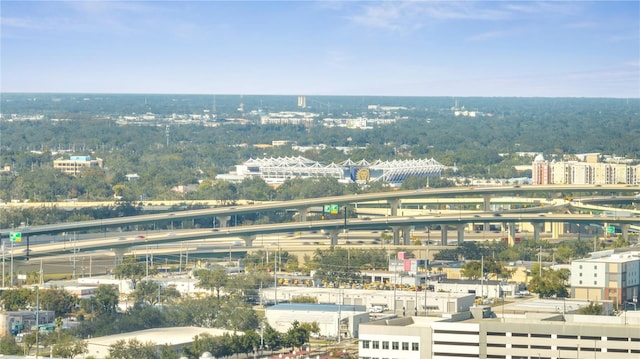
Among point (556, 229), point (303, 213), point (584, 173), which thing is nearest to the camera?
point (556, 229)

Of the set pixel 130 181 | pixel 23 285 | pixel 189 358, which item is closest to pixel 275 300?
pixel 23 285

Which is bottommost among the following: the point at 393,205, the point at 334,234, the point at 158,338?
the point at 334,234

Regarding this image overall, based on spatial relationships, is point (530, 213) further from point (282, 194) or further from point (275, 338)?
point (275, 338)

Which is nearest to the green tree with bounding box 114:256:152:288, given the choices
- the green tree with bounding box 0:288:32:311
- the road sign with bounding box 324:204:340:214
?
the green tree with bounding box 0:288:32:311

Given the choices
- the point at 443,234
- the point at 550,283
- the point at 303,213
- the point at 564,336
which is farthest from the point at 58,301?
the point at 303,213

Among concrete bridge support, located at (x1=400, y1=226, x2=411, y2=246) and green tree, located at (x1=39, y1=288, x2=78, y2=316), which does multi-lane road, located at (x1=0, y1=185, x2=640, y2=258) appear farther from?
green tree, located at (x1=39, y1=288, x2=78, y2=316)

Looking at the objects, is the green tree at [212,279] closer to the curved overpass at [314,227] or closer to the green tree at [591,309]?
the green tree at [591,309]

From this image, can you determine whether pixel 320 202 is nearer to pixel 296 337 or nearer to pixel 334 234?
pixel 334 234
